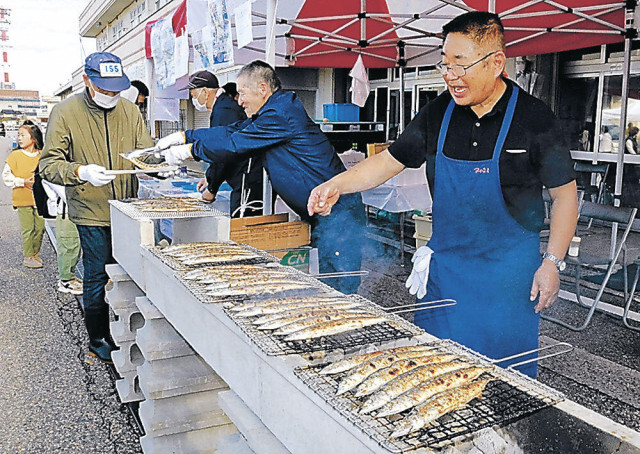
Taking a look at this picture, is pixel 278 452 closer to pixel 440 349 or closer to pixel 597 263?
pixel 440 349

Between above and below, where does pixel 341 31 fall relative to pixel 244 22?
above

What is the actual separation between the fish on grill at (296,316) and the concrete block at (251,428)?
0.33m

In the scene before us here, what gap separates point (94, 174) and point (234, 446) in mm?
2395

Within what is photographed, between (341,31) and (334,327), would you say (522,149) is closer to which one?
(334,327)

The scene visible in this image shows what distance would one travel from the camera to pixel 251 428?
1909mm

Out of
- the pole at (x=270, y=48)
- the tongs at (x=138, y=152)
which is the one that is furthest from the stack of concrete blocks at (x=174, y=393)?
the pole at (x=270, y=48)

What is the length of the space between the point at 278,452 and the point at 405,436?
657mm

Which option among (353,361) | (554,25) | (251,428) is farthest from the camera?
(554,25)

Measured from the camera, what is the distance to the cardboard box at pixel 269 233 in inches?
158

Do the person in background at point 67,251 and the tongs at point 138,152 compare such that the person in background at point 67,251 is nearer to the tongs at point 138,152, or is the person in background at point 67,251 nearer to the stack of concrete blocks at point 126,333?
the tongs at point 138,152

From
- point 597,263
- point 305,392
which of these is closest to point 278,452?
point 305,392

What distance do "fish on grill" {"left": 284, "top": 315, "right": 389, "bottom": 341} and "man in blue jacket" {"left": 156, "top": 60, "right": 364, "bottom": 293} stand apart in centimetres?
205

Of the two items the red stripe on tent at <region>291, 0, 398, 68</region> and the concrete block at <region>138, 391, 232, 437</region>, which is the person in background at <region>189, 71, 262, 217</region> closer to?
the concrete block at <region>138, 391, 232, 437</region>

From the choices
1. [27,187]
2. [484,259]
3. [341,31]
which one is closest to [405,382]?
[484,259]
